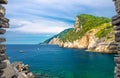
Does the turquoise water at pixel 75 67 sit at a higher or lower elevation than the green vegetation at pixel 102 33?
lower

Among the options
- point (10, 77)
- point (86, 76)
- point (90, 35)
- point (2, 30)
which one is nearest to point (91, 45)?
point (90, 35)

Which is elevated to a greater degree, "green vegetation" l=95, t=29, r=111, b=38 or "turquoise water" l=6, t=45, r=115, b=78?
"green vegetation" l=95, t=29, r=111, b=38

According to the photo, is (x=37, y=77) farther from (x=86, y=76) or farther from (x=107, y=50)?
(x=107, y=50)

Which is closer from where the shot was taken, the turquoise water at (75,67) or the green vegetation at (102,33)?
the turquoise water at (75,67)

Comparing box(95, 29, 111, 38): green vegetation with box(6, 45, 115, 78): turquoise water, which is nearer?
box(6, 45, 115, 78): turquoise water

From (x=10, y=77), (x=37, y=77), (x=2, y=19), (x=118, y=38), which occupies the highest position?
(x=2, y=19)

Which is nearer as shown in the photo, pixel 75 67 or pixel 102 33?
pixel 75 67

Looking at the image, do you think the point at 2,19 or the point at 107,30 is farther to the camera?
the point at 107,30

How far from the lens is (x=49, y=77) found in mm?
62750

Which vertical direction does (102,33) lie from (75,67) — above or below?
above

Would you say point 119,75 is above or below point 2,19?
below

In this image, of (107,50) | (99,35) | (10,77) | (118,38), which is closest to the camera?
(118,38)

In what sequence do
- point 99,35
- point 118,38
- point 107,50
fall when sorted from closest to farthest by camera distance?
1. point 118,38
2. point 107,50
3. point 99,35

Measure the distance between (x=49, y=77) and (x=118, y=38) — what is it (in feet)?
161
